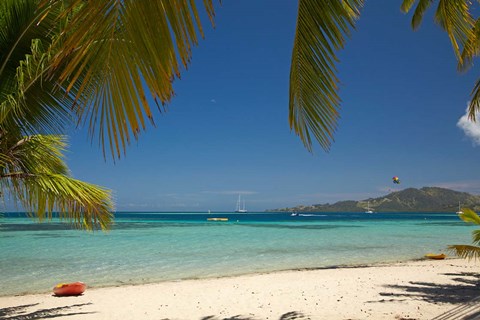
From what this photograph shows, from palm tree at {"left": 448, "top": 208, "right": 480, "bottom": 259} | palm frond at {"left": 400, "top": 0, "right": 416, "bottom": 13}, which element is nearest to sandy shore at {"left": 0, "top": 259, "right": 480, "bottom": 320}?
palm tree at {"left": 448, "top": 208, "right": 480, "bottom": 259}

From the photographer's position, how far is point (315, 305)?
794cm

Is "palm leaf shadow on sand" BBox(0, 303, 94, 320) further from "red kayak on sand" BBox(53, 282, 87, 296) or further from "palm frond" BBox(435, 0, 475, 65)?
"palm frond" BBox(435, 0, 475, 65)

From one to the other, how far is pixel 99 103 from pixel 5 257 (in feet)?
65.8

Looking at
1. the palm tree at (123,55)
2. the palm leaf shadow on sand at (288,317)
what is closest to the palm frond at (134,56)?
the palm tree at (123,55)

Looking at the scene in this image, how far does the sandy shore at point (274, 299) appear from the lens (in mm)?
7328

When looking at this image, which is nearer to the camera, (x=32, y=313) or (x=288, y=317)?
(x=288, y=317)

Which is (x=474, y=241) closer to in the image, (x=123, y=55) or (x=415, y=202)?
(x=123, y=55)

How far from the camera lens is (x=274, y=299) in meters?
8.69

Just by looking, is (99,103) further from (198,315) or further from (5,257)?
(5,257)

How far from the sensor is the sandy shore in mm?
7328

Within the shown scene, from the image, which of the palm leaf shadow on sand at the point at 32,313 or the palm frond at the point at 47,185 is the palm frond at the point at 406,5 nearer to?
the palm frond at the point at 47,185

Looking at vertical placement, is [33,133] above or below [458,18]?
below

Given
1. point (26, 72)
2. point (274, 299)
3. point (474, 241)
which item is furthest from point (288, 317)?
point (26, 72)


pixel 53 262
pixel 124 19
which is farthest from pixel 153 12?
pixel 53 262
